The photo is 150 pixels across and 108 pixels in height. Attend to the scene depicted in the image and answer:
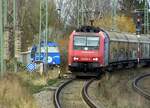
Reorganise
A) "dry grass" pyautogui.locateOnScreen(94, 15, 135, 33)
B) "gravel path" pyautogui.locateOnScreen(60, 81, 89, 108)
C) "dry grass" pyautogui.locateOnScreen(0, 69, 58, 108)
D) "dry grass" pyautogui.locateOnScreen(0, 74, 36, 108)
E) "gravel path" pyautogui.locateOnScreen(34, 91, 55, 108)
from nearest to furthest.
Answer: "dry grass" pyautogui.locateOnScreen(0, 74, 36, 108)
"dry grass" pyautogui.locateOnScreen(0, 69, 58, 108)
"gravel path" pyautogui.locateOnScreen(34, 91, 55, 108)
"gravel path" pyautogui.locateOnScreen(60, 81, 89, 108)
"dry grass" pyautogui.locateOnScreen(94, 15, 135, 33)

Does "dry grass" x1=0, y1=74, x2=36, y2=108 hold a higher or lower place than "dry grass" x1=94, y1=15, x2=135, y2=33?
lower

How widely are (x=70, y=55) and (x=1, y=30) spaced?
9333mm

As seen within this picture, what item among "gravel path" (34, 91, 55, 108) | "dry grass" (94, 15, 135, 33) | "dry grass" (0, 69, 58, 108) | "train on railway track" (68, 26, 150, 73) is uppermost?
"dry grass" (94, 15, 135, 33)

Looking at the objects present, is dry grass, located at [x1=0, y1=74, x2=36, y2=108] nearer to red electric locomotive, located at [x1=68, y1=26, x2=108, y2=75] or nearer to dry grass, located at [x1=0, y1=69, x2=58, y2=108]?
dry grass, located at [x1=0, y1=69, x2=58, y2=108]

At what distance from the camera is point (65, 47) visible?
53875 mm

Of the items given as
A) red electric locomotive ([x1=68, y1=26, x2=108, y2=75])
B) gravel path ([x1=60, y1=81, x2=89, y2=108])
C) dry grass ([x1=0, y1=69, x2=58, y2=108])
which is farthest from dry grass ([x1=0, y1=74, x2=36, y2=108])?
red electric locomotive ([x1=68, y1=26, x2=108, y2=75])

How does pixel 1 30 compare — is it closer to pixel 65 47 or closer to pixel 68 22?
pixel 65 47

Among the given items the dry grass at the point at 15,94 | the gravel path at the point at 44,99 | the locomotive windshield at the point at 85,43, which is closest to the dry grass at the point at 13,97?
the dry grass at the point at 15,94

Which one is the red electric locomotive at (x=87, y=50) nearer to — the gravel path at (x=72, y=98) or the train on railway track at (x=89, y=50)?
the train on railway track at (x=89, y=50)

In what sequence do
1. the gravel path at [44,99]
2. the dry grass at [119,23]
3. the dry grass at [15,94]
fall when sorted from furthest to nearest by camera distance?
the dry grass at [119,23] → the gravel path at [44,99] → the dry grass at [15,94]

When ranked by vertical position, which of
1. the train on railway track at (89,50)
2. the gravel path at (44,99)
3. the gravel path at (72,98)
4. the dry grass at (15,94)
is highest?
the train on railway track at (89,50)

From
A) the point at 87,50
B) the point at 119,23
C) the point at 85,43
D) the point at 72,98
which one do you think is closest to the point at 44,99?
the point at 72,98

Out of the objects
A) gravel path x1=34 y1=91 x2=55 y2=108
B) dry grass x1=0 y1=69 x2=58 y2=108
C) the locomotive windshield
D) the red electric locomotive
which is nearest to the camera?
dry grass x1=0 y1=69 x2=58 y2=108

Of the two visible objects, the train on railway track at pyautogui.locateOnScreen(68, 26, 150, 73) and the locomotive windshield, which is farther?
the locomotive windshield
